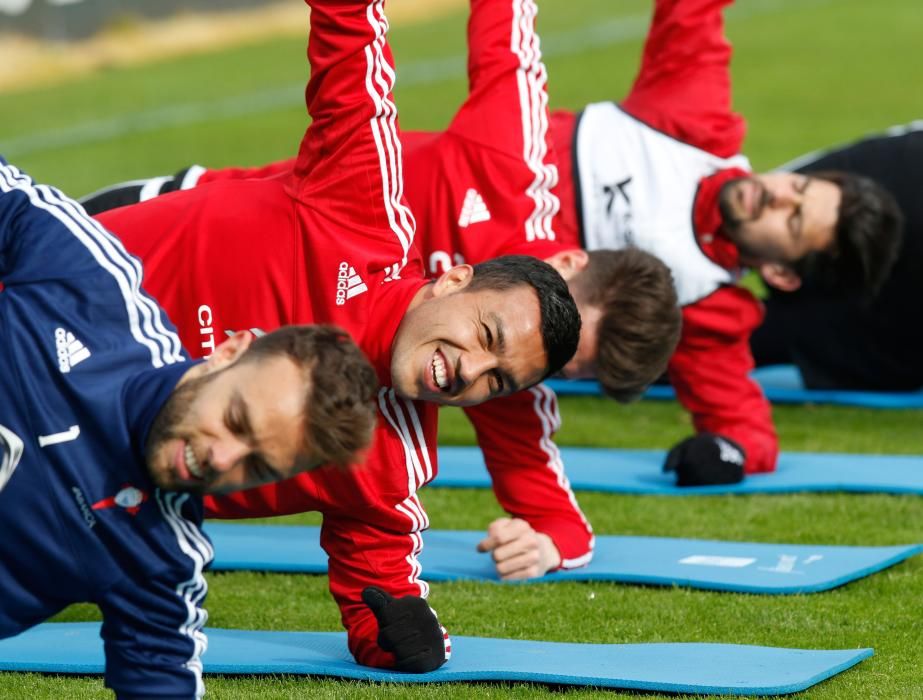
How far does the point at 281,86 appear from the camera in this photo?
16.9 m

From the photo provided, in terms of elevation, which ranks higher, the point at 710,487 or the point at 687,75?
the point at 687,75

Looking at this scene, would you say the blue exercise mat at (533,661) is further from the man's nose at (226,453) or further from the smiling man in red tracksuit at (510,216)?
the man's nose at (226,453)

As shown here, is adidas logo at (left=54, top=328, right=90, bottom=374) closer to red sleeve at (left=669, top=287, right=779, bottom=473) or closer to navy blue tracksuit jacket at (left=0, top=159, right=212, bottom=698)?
navy blue tracksuit jacket at (left=0, top=159, right=212, bottom=698)

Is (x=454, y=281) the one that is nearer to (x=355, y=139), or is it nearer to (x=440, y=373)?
(x=440, y=373)

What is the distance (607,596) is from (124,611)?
2.08 metres

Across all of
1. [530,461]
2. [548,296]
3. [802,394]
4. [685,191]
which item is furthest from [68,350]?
[802,394]

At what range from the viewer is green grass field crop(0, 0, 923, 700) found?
15.5 ft

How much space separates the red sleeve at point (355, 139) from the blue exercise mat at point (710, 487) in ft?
6.98

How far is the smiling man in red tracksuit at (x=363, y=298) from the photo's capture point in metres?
4.21

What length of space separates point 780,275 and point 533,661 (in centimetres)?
300

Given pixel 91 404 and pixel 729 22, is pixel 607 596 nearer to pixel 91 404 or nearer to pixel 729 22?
pixel 91 404

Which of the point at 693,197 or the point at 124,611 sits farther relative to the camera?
the point at 693,197

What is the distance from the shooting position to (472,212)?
220 inches

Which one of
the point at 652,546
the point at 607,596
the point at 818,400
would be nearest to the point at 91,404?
the point at 607,596
